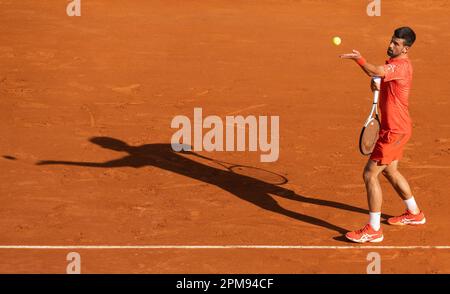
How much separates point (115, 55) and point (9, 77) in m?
2.24

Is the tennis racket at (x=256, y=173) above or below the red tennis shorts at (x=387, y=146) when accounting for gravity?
below

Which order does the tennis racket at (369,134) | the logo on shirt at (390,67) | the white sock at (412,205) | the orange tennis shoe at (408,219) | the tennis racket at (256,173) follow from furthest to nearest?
the tennis racket at (256,173), the orange tennis shoe at (408,219), the white sock at (412,205), the tennis racket at (369,134), the logo on shirt at (390,67)

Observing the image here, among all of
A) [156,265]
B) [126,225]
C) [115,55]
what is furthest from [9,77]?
[156,265]

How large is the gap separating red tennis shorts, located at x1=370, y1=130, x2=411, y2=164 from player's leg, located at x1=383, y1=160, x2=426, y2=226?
40cm

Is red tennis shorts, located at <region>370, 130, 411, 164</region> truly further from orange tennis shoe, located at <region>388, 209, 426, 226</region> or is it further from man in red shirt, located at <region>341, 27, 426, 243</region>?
orange tennis shoe, located at <region>388, 209, 426, 226</region>

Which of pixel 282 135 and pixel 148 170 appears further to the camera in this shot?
pixel 282 135

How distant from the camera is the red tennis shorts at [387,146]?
35.7 feet

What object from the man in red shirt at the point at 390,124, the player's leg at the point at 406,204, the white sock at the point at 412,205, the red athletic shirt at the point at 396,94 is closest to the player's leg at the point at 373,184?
the man in red shirt at the point at 390,124

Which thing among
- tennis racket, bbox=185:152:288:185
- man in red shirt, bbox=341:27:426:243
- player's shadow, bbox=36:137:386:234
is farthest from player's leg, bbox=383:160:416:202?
tennis racket, bbox=185:152:288:185

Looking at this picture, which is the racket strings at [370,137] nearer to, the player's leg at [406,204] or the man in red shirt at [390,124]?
the man in red shirt at [390,124]

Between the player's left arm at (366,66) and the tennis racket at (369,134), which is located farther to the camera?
the tennis racket at (369,134)

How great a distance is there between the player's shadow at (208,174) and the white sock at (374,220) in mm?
537

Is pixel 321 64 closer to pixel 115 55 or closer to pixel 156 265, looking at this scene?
pixel 115 55

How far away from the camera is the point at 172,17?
20906 millimetres
